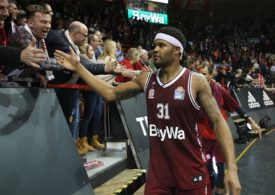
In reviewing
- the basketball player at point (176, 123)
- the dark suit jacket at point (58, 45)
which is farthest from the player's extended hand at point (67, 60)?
the dark suit jacket at point (58, 45)

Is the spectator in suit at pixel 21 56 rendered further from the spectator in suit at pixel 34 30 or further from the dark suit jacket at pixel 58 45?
the dark suit jacket at pixel 58 45

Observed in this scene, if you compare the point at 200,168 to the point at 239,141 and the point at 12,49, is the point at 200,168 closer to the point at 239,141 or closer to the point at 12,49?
the point at 12,49

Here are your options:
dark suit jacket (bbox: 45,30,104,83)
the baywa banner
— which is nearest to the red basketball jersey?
dark suit jacket (bbox: 45,30,104,83)

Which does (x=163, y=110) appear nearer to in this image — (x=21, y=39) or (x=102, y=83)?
(x=102, y=83)

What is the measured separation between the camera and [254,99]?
16.1 metres

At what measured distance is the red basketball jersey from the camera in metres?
3.50

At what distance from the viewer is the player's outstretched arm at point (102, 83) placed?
3.79 m

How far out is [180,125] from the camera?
3529 mm

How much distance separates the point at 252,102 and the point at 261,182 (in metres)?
8.22

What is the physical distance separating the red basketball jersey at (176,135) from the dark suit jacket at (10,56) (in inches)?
46.6

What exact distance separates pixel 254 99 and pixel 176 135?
520 inches

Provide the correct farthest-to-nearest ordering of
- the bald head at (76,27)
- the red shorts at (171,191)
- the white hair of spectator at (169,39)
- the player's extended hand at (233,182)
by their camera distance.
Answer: the bald head at (76,27)
the white hair of spectator at (169,39)
the red shorts at (171,191)
the player's extended hand at (233,182)

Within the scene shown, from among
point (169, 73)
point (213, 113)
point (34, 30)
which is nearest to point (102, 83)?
point (169, 73)

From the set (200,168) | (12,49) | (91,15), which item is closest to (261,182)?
(200,168)
